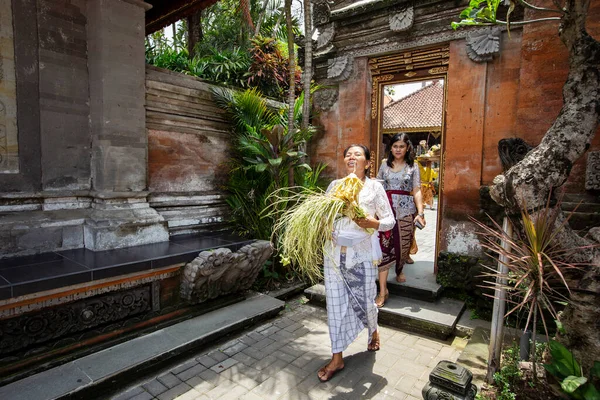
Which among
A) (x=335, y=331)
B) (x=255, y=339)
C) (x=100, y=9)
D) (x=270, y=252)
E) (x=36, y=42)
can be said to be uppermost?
(x=100, y=9)

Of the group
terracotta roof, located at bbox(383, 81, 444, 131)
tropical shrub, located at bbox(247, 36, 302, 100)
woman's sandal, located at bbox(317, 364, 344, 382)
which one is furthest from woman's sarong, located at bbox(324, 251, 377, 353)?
terracotta roof, located at bbox(383, 81, 444, 131)

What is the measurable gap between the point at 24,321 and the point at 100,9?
3.28 meters

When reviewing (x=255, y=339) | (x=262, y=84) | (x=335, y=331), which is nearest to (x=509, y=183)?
(x=335, y=331)

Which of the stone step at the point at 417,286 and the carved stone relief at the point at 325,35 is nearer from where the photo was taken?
the stone step at the point at 417,286

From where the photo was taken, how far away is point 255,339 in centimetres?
388

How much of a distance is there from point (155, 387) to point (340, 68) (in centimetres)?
504

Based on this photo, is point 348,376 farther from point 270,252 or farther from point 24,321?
point 24,321

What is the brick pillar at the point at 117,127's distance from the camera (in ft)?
13.0

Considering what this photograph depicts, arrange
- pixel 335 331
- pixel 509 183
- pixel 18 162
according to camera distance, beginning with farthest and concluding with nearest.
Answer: pixel 18 162 → pixel 335 331 → pixel 509 183

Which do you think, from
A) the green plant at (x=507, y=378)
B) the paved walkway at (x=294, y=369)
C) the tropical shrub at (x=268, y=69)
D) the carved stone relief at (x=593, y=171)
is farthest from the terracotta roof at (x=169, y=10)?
the green plant at (x=507, y=378)

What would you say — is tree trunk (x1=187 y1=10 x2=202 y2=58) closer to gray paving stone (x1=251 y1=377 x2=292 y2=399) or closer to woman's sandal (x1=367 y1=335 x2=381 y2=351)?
woman's sandal (x1=367 y1=335 x2=381 y2=351)

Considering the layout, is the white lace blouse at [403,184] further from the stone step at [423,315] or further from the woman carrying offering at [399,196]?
the stone step at [423,315]

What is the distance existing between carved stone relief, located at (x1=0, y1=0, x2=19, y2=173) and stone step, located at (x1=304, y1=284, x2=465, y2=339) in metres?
4.38

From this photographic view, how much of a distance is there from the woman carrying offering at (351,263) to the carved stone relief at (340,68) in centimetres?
313
